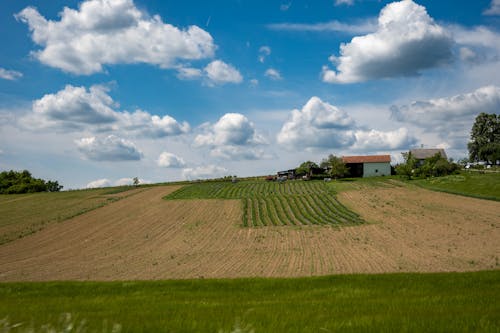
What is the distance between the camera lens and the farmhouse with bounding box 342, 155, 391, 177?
10556 centimetres

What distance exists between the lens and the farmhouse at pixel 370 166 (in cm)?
10556

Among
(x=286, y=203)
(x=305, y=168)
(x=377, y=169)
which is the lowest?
(x=286, y=203)

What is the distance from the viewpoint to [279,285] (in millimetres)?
14445

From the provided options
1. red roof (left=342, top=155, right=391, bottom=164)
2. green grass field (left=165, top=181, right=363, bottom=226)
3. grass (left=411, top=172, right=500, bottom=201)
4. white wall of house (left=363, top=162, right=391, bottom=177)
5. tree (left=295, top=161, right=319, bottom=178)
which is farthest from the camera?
tree (left=295, top=161, right=319, bottom=178)

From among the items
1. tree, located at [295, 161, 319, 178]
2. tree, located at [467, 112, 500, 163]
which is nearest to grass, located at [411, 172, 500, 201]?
tree, located at [295, 161, 319, 178]

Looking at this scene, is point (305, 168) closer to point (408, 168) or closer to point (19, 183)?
point (408, 168)

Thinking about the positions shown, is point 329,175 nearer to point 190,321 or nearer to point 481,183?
point 481,183

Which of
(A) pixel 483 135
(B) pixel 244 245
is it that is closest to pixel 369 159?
(A) pixel 483 135

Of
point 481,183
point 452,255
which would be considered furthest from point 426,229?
point 481,183

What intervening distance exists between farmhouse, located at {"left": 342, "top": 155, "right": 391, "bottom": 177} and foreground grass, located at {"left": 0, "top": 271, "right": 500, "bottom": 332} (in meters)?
93.1

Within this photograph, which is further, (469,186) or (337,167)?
(337,167)

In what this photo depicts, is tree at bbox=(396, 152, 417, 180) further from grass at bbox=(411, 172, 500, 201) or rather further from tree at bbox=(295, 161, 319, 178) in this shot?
tree at bbox=(295, 161, 319, 178)

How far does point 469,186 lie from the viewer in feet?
→ 217

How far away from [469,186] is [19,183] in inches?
4748
